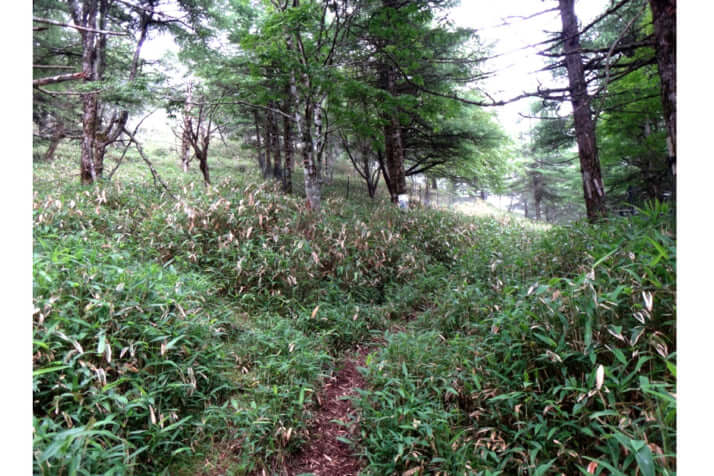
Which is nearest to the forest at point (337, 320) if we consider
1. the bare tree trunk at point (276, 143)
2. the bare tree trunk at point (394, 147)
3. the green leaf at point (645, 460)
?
the green leaf at point (645, 460)

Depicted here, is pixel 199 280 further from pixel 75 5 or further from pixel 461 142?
pixel 461 142

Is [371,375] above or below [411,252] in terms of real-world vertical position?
below

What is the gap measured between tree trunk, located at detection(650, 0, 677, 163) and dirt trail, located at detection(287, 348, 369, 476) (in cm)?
281

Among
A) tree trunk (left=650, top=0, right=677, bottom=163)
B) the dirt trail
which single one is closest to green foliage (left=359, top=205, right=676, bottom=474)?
the dirt trail

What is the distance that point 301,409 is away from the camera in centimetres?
238

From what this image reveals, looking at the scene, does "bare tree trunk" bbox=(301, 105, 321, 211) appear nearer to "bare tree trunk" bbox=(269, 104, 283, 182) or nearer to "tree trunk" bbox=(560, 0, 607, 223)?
"bare tree trunk" bbox=(269, 104, 283, 182)

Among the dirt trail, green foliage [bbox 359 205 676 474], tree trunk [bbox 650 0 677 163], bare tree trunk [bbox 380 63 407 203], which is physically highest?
bare tree trunk [bbox 380 63 407 203]

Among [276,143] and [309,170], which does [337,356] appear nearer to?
[309,170]

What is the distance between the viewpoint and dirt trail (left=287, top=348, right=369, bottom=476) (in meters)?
2.12

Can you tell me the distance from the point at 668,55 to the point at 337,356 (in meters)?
3.55
